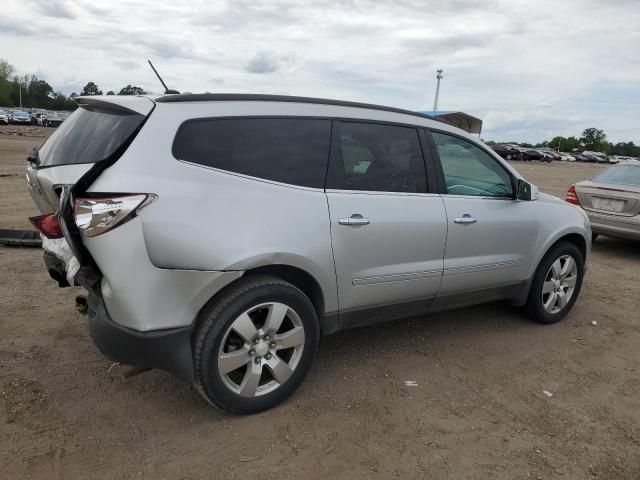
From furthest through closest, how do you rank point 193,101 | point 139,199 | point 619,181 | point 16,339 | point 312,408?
point 619,181 < point 16,339 < point 312,408 < point 193,101 < point 139,199

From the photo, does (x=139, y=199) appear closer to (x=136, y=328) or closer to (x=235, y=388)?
(x=136, y=328)

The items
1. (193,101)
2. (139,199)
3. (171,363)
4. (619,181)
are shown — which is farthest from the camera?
(619,181)

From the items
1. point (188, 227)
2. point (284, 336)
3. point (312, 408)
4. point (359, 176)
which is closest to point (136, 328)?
point (188, 227)

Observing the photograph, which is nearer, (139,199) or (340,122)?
(139,199)

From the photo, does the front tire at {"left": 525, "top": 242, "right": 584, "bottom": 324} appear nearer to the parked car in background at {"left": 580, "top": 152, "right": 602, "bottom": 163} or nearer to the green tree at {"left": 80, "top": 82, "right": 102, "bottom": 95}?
the green tree at {"left": 80, "top": 82, "right": 102, "bottom": 95}

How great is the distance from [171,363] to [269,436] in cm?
68

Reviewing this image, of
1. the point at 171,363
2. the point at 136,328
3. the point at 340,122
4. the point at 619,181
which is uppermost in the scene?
the point at 340,122

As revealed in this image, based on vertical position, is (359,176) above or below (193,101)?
below

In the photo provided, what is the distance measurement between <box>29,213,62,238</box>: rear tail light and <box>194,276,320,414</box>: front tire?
38.6 inches

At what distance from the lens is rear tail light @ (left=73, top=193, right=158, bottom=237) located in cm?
254

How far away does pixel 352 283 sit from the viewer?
10.9ft

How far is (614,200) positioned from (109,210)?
739cm

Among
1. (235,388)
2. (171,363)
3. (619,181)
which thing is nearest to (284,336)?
(235,388)

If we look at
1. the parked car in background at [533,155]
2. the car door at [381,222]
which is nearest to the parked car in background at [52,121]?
the parked car in background at [533,155]
